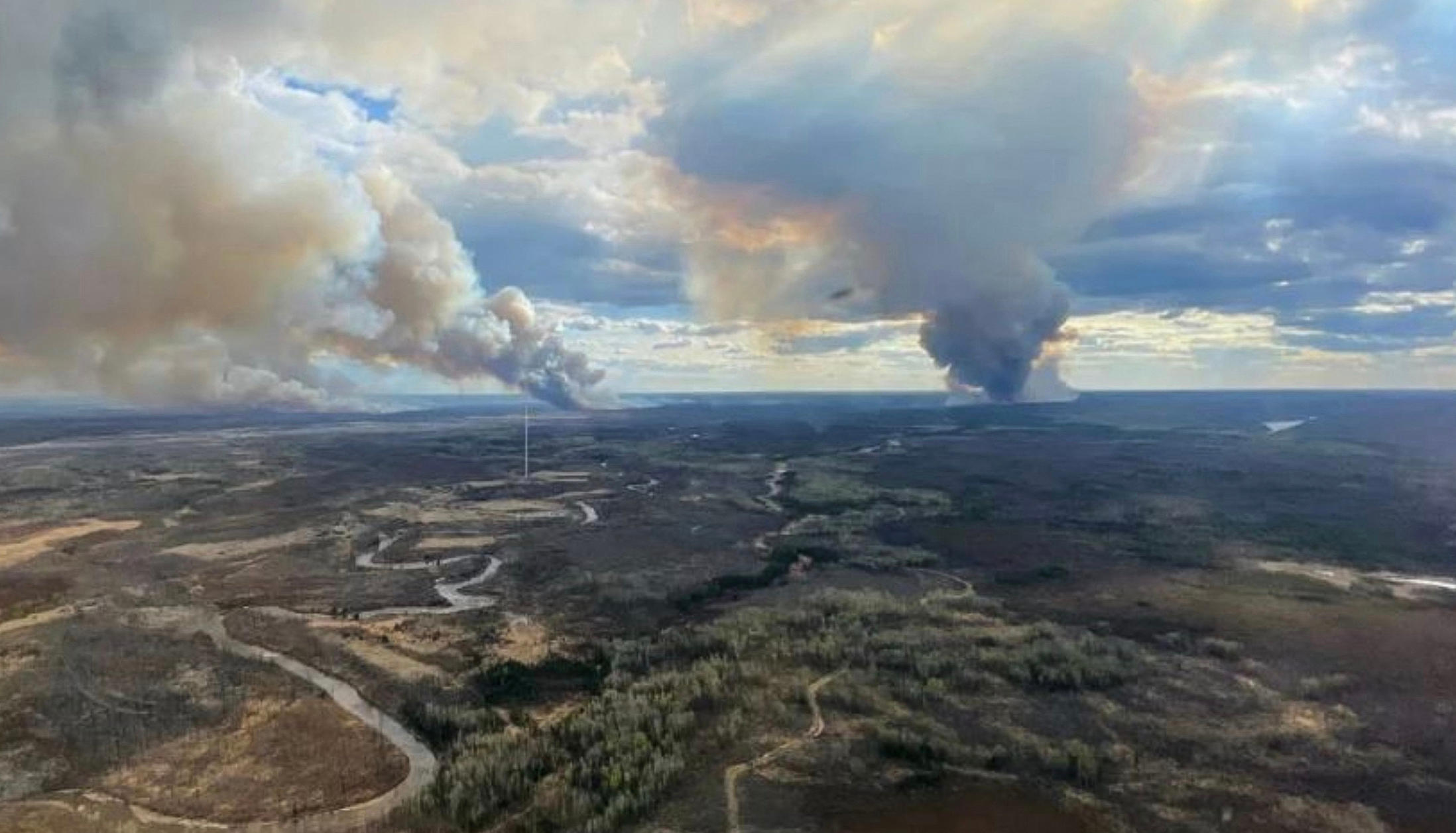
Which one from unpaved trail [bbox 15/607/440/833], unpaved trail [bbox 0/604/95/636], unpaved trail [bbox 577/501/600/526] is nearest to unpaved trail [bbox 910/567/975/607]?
unpaved trail [bbox 15/607/440/833]

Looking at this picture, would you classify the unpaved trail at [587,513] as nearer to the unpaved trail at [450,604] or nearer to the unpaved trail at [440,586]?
the unpaved trail at [440,586]

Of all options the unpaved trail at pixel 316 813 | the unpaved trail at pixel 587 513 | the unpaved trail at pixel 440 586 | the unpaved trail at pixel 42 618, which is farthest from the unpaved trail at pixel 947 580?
the unpaved trail at pixel 42 618

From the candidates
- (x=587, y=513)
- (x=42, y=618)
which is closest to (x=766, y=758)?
(x=42, y=618)

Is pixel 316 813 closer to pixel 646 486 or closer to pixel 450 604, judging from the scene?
pixel 450 604

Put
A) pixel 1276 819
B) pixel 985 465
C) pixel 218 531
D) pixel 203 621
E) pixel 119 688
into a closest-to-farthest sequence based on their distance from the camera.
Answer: pixel 1276 819, pixel 119 688, pixel 203 621, pixel 218 531, pixel 985 465

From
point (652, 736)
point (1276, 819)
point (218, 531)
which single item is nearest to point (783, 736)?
point (652, 736)

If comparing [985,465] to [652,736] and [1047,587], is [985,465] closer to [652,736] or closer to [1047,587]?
[1047,587]
